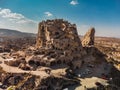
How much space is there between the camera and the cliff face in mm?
69375

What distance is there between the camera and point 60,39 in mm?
72750

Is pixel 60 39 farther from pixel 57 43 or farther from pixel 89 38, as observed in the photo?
pixel 89 38

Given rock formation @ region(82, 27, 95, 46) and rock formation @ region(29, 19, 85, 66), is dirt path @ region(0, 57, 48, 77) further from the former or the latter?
rock formation @ region(82, 27, 95, 46)

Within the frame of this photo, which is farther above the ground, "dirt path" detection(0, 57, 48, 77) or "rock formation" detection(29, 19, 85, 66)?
"rock formation" detection(29, 19, 85, 66)

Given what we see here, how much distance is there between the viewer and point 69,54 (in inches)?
2739

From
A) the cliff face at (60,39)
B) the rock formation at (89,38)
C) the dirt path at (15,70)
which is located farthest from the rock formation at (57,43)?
the rock formation at (89,38)

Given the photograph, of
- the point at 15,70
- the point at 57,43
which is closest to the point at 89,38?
the point at 57,43

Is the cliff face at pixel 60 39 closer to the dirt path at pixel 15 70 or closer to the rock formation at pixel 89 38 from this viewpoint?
the dirt path at pixel 15 70

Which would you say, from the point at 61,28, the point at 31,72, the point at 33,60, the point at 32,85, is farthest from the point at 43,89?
the point at 61,28

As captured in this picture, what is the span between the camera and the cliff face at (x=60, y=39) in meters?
69.4

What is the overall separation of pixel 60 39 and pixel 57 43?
226cm

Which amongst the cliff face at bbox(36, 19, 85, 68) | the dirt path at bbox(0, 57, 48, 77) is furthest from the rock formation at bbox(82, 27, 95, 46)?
the dirt path at bbox(0, 57, 48, 77)

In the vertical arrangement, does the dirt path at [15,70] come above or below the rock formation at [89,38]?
below

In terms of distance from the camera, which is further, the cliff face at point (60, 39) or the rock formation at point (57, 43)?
the cliff face at point (60, 39)
